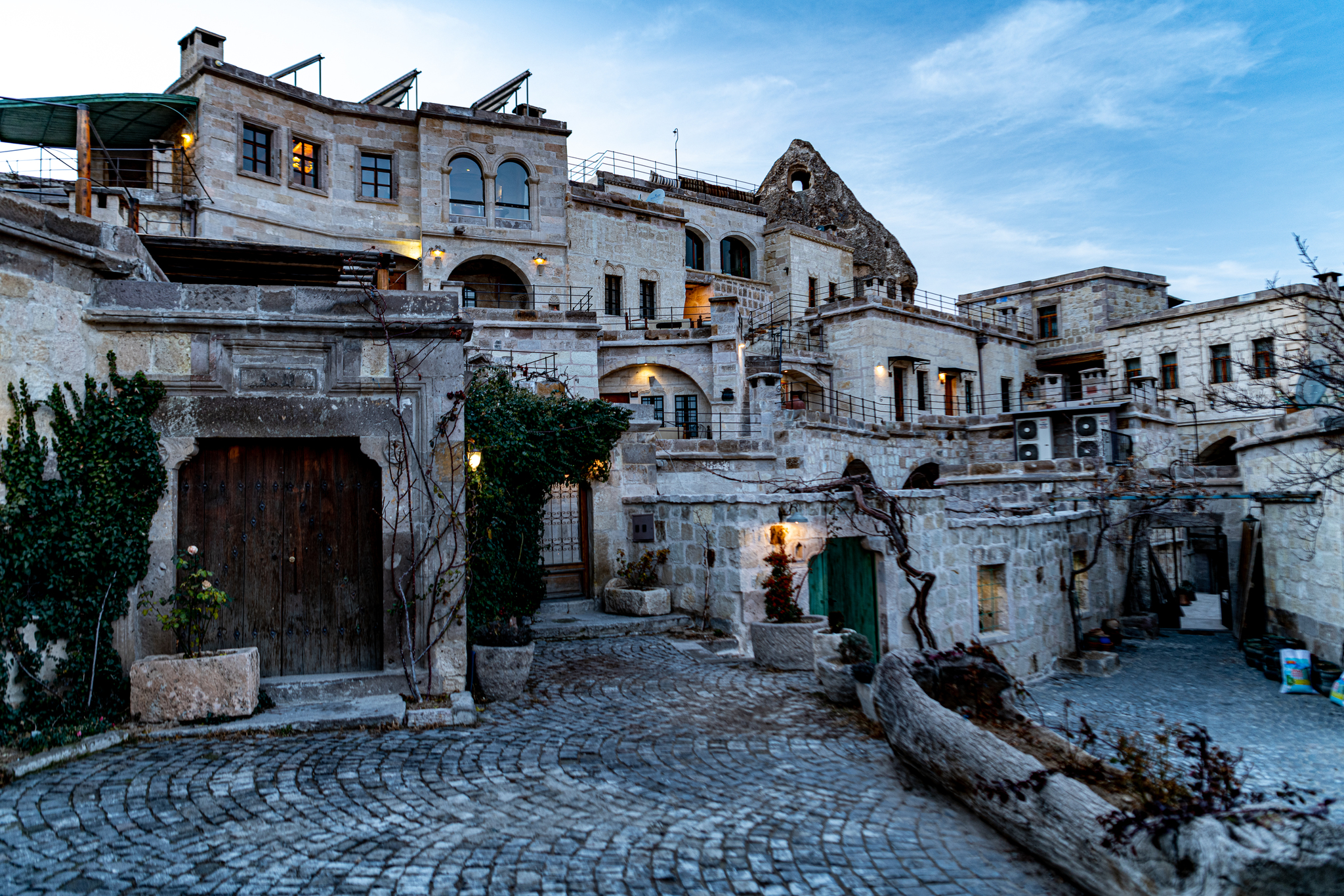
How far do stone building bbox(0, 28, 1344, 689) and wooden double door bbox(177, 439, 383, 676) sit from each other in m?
0.10

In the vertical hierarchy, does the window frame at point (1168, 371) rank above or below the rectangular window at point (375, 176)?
below

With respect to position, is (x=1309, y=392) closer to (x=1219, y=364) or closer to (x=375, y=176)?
(x=1219, y=364)

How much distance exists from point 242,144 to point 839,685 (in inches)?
945

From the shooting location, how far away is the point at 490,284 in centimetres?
2686

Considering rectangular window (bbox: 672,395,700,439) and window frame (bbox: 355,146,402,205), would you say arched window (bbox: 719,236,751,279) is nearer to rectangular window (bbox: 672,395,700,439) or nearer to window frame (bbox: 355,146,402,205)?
rectangular window (bbox: 672,395,700,439)

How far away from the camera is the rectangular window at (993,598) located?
12.8m

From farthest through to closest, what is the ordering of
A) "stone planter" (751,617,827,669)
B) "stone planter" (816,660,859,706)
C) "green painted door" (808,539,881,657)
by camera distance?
"green painted door" (808,539,881,657) → "stone planter" (751,617,827,669) → "stone planter" (816,660,859,706)

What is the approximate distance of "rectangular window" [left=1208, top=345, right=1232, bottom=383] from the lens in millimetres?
30859

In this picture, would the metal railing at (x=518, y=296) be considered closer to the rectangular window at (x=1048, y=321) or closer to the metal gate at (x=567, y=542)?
the metal gate at (x=567, y=542)

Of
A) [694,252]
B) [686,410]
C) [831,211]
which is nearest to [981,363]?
[831,211]

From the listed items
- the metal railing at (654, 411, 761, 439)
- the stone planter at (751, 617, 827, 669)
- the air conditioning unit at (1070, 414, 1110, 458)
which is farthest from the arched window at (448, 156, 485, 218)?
the stone planter at (751, 617, 827, 669)

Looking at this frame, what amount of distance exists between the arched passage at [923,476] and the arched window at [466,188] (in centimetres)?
1757

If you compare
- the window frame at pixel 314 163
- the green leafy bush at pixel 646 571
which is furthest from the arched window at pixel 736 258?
the green leafy bush at pixel 646 571

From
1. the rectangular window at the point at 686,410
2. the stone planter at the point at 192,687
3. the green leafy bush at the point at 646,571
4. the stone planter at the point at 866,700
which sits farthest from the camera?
the rectangular window at the point at 686,410
